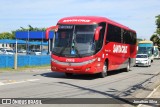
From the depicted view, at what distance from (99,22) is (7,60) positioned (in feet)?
35.5

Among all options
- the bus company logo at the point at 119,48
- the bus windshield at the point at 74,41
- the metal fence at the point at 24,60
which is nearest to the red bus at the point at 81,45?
the bus windshield at the point at 74,41

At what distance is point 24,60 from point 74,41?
12014 mm

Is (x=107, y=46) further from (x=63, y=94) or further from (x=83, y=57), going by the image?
(x=63, y=94)

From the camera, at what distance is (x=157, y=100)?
10.9 metres

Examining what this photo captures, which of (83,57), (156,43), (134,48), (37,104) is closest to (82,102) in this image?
(37,104)

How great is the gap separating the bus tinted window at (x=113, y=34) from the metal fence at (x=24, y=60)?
9.14 metres

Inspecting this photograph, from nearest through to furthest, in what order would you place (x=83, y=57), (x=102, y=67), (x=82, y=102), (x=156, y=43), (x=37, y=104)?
(x=37, y=104) → (x=82, y=102) → (x=83, y=57) → (x=102, y=67) → (x=156, y=43)

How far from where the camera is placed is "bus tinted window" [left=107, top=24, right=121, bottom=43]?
21.2 meters

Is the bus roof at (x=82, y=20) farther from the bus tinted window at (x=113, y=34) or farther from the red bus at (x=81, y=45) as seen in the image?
the bus tinted window at (x=113, y=34)

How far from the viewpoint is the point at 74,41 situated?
60.8 feet

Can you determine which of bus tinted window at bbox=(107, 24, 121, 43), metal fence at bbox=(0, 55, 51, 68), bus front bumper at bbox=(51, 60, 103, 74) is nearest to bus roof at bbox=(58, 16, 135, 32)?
bus tinted window at bbox=(107, 24, 121, 43)

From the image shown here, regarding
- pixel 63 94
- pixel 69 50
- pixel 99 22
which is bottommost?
pixel 63 94

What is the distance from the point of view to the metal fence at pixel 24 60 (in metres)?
26.9

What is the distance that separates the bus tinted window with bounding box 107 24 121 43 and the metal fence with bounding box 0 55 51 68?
9.14 m
